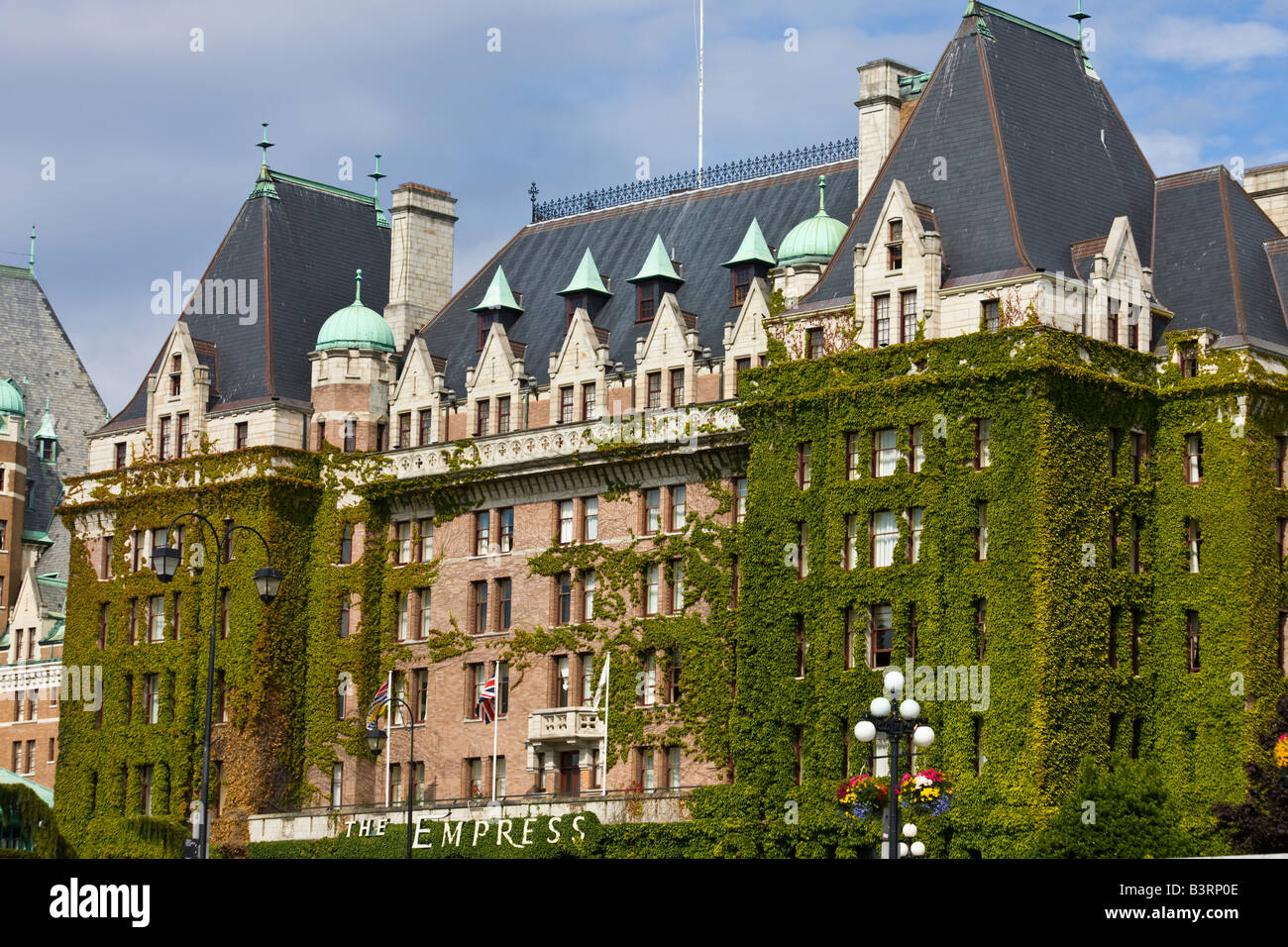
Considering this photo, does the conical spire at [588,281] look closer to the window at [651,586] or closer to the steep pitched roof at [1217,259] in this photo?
the window at [651,586]

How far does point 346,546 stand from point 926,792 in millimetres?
30474

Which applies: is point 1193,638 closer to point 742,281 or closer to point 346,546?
point 742,281

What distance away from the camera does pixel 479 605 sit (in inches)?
3253

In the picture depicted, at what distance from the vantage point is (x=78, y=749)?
89750 millimetres

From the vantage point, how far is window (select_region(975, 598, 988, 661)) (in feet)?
216

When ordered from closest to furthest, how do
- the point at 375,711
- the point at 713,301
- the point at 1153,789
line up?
the point at 1153,789
the point at 375,711
the point at 713,301

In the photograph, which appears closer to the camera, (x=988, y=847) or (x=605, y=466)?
(x=988, y=847)

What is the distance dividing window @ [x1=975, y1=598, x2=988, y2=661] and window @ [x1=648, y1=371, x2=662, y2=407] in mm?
16755

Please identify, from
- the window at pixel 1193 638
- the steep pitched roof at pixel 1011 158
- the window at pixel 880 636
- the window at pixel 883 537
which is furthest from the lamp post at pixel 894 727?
the steep pitched roof at pixel 1011 158

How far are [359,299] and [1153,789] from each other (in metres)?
41.7

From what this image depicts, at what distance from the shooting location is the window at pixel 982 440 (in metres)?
67.3
